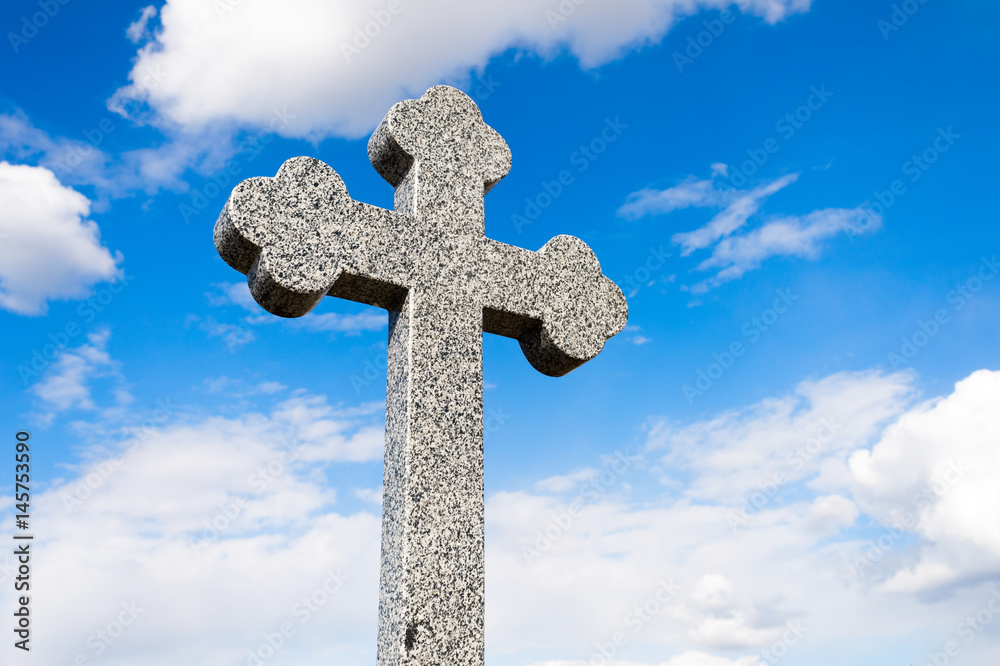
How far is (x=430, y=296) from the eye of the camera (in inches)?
134

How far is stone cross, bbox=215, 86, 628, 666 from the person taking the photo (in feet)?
9.90

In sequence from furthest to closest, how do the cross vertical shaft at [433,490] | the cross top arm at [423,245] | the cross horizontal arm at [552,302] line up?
the cross horizontal arm at [552,302] < the cross top arm at [423,245] < the cross vertical shaft at [433,490]

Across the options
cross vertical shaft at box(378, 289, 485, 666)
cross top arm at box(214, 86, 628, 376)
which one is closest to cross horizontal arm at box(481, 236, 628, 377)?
cross top arm at box(214, 86, 628, 376)

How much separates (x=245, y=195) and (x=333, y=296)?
1.95ft

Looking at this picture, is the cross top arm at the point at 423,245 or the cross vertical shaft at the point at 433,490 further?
the cross top arm at the point at 423,245

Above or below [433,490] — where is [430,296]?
above

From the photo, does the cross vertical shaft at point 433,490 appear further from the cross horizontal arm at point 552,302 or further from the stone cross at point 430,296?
the cross horizontal arm at point 552,302

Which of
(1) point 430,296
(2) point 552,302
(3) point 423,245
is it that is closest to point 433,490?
(1) point 430,296

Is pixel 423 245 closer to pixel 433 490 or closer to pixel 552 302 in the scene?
pixel 552 302

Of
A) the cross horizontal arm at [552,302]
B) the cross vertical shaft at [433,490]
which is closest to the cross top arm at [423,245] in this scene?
the cross horizontal arm at [552,302]

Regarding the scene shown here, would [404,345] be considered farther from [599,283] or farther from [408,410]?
[599,283]

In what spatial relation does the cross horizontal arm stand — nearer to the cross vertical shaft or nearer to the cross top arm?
the cross top arm

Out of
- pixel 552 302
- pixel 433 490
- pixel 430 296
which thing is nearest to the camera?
pixel 433 490

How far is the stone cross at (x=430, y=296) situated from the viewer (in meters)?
3.02
